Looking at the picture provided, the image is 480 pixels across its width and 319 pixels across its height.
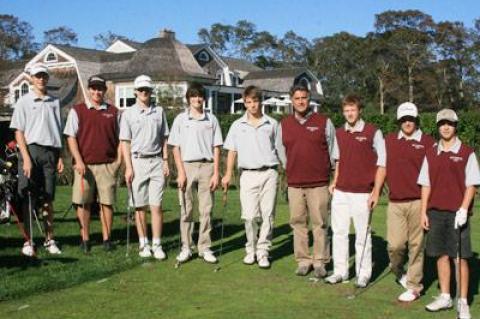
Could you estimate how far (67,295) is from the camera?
269 inches

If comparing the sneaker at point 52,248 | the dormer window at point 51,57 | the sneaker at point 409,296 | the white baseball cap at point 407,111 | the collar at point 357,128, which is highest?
the dormer window at point 51,57

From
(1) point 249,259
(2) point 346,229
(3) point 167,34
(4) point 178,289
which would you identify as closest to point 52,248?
(4) point 178,289

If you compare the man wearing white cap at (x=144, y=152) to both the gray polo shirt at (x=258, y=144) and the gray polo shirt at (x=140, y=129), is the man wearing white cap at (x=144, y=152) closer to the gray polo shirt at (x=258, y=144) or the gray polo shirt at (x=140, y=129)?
the gray polo shirt at (x=140, y=129)

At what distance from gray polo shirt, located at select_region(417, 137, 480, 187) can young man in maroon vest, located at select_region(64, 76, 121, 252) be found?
4.06 metres

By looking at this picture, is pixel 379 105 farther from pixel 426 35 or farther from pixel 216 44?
pixel 216 44

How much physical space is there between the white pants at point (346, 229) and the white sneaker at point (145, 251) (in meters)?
2.45

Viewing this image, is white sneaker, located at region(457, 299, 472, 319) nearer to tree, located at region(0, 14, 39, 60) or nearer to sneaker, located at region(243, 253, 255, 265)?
sneaker, located at region(243, 253, 255, 265)

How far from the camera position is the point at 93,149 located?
859 cm

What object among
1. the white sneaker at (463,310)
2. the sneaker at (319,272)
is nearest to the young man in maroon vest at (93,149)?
the sneaker at (319,272)

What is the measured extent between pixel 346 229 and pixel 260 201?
125 centimetres

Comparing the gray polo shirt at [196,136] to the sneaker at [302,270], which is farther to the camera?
the gray polo shirt at [196,136]

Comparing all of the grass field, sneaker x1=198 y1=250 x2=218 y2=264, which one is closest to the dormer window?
the grass field

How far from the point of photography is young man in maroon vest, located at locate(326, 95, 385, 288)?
720 cm

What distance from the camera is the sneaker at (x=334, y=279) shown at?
24.0 ft
